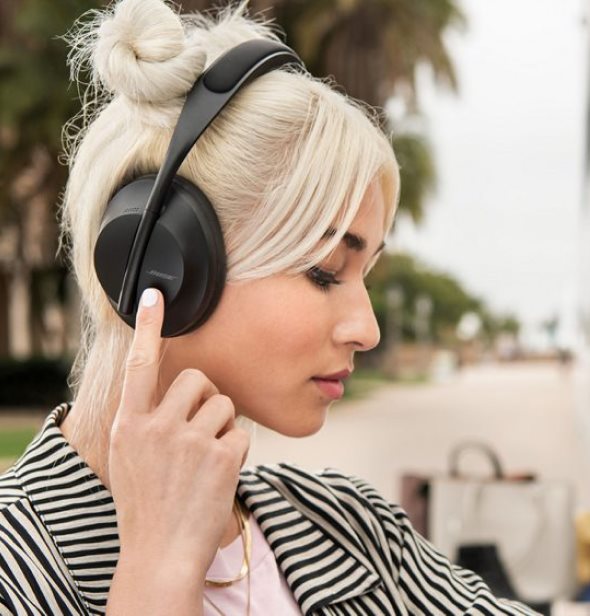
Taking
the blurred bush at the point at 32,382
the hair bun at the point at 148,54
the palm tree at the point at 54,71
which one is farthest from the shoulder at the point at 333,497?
the blurred bush at the point at 32,382

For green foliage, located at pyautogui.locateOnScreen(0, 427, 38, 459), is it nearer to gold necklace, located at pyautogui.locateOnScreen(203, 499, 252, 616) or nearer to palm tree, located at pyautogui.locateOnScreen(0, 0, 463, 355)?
palm tree, located at pyautogui.locateOnScreen(0, 0, 463, 355)

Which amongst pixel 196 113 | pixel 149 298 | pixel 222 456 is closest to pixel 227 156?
pixel 196 113

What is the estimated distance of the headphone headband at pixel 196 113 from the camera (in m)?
0.89

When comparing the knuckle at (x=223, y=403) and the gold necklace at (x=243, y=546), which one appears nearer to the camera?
the knuckle at (x=223, y=403)

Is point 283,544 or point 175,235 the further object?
point 283,544

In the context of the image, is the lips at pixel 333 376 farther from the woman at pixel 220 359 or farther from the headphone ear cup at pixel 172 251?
the headphone ear cup at pixel 172 251

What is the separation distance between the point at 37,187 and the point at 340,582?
11.0 metres

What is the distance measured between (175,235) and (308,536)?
→ 1.39 feet

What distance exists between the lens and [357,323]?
101cm

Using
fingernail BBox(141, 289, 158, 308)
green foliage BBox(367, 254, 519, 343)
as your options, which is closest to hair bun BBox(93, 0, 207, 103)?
fingernail BBox(141, 289, 158, 308)

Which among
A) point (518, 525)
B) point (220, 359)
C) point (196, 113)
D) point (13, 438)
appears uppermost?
point (196, 113)

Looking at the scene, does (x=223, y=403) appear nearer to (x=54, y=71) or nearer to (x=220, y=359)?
(x=220, y=359)

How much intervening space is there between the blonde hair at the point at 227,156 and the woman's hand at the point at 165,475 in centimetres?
20

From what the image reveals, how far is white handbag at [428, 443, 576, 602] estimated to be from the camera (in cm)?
279
